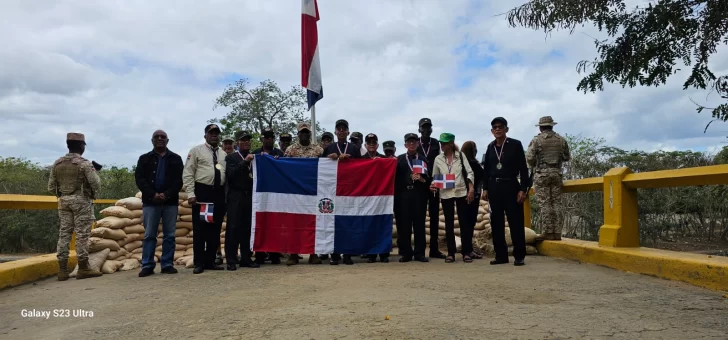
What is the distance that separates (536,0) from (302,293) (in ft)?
18.6

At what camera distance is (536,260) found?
695cm

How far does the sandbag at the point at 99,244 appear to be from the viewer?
7043mm

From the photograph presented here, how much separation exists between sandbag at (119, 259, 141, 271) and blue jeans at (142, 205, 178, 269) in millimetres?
909

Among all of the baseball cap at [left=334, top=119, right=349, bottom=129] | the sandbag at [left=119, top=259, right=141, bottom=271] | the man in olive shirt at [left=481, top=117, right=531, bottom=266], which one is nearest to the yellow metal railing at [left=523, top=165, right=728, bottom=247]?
the man in olive shirt at [left=481, top=117, right=531, bottom=266]

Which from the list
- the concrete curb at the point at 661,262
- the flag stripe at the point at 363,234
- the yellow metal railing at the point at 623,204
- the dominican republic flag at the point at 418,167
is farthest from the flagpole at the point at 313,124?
the yellow metal railing at the point at 623,204

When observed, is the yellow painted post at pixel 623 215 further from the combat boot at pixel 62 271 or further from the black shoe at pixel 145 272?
the combat boot at pixel 62 271

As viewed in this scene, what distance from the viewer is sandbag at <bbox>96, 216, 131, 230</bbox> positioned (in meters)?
7.43

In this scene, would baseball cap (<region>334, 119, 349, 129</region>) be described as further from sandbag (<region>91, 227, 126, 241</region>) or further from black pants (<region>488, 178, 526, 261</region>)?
sandbag (<region>91, 227, 126, 241</region>)

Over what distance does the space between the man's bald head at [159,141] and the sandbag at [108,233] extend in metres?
1.54

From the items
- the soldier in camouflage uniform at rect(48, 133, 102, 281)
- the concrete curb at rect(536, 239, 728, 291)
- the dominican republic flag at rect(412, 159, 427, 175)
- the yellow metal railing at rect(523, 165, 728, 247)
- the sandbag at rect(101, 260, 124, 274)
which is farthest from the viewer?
the dominican republic flag at rect(412, 159, 427, 175)

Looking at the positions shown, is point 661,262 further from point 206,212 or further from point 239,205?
point 206,212

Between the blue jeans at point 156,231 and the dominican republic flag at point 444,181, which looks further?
the dominican republic flag at point 444,181

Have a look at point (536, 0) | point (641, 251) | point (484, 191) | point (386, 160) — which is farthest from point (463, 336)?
point (536, 0)

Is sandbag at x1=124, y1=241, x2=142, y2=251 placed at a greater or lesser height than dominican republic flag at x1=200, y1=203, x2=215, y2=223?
lesser
